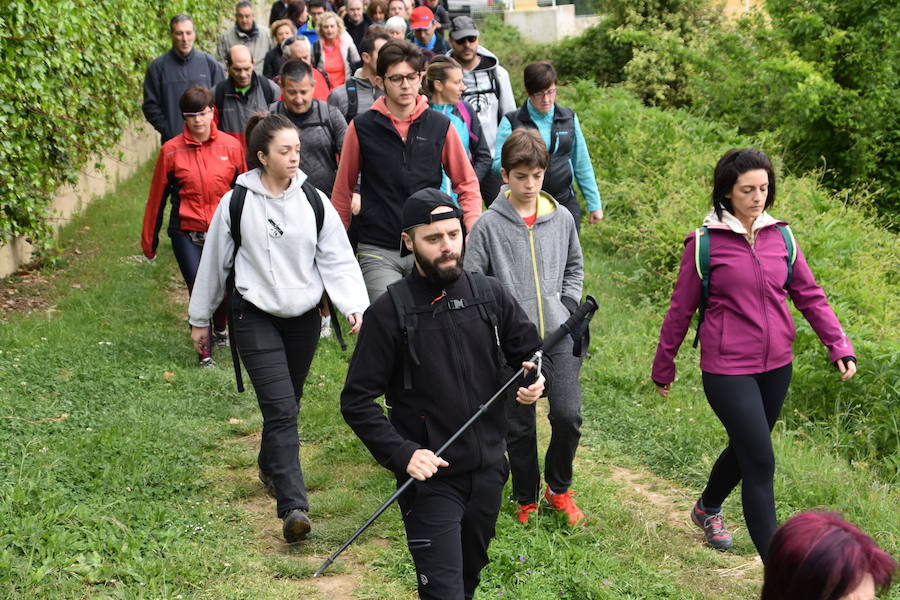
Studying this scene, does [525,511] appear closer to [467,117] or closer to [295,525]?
[295,525]

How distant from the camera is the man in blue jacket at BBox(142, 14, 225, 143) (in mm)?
9641

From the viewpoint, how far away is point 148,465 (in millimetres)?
6043

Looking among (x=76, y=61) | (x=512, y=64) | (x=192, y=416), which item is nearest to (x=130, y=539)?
(x=192, y=416)

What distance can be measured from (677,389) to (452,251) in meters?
4.52

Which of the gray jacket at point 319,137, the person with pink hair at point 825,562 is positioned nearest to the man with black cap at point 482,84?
the gray jacket at point 319,137

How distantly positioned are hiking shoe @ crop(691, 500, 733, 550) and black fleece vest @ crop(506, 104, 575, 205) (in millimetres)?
2706

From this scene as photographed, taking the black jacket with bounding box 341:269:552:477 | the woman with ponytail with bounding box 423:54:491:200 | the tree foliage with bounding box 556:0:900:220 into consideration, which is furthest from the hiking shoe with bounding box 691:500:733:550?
the tree foliage with bounding box 556:0:900:220

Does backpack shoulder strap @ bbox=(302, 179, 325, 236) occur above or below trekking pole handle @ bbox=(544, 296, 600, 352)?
above

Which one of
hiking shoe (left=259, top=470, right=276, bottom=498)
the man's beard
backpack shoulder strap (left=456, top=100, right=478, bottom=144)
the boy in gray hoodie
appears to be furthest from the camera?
backpack shoulder strap (left=456, top=100, right=478, bottom=144)

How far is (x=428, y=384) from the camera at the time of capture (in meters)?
3.98

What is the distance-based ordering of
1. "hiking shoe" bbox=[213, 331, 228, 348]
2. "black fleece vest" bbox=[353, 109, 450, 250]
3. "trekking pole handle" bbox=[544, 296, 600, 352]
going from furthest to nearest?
"hiking shoe" bbox=[213, 331, 228, 348]
"black fleece vest" bbox=[353, 109, 450, 250]
"trekking pole handle" bbox=[544, 296, 600, 352]

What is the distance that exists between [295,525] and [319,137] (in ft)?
12.1

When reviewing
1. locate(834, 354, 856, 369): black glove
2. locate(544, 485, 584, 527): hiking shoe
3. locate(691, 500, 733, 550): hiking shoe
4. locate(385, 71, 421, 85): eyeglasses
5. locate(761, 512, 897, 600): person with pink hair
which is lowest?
locate(691, 500, 733, 550): hiking shoe

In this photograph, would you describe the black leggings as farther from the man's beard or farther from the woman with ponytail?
the woman with ponytail
